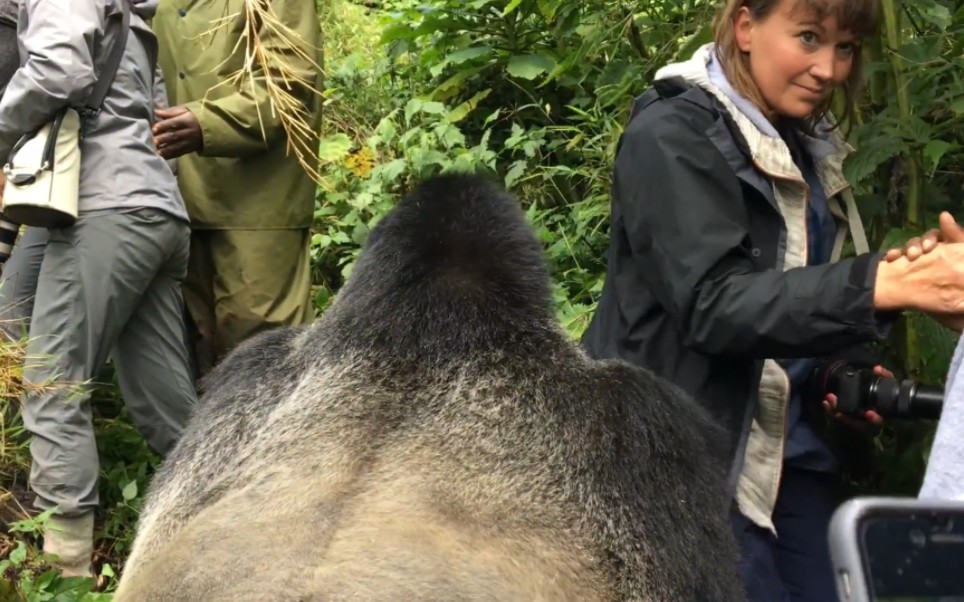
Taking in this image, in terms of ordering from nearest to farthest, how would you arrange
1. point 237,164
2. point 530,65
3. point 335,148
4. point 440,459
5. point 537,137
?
point 440,459 → point 237,164 → point 530,65 → point 537,137 → point 335,148

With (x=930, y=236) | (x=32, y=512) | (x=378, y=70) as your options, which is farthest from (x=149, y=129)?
(x=378, y=70)

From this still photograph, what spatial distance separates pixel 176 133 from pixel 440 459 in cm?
274

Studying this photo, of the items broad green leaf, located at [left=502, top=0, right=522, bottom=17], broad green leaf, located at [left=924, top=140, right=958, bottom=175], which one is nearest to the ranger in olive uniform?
broad green leaf, located at [left=502, top=0, right=522, bottom=17]

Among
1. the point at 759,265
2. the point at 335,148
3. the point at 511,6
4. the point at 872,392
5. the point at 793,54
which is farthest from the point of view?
the point at 335,148

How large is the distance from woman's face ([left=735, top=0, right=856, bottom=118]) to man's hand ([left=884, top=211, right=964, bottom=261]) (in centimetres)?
46

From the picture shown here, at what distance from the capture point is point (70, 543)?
4.38 metres

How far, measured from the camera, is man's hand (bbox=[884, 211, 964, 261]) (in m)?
2.32

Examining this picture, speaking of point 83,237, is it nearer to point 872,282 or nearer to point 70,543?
point 70,543

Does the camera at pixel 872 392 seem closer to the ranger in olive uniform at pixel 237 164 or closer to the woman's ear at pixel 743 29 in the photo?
the woman's ear at pixel 743 29

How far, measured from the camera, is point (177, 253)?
462cm

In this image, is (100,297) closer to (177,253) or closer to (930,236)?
(177,253)

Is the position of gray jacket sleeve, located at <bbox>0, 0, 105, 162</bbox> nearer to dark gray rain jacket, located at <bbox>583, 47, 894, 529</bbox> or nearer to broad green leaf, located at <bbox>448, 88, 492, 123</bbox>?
dark gray rain jacket, located at <bbox>583, 47, 894, 529</bbox>

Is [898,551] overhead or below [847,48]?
below

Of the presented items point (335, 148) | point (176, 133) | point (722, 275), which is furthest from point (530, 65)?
point (722, 275)
